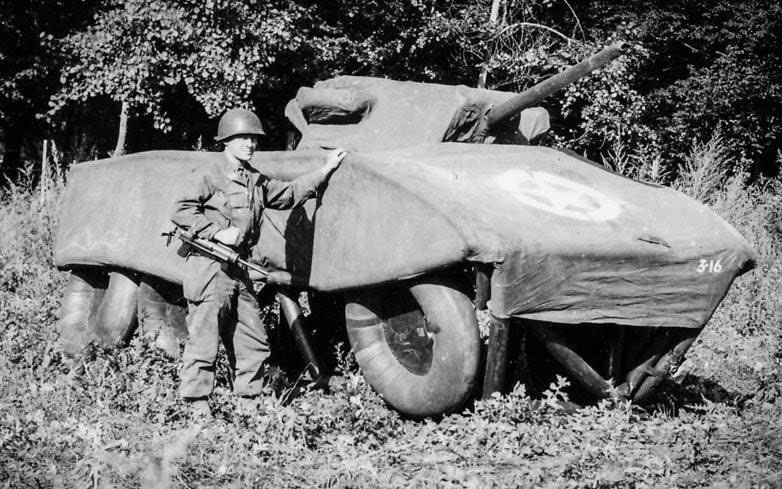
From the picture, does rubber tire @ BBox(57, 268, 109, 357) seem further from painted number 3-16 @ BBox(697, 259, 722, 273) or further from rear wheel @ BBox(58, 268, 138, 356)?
painted number 3-16 @ BBox(697, 259, 722, 273)

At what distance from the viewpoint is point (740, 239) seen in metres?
5.84

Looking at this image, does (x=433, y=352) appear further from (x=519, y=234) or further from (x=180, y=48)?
(x=180, y=48)

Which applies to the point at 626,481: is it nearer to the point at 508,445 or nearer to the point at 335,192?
the point at 508,445

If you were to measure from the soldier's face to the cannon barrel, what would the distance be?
6.15 feet

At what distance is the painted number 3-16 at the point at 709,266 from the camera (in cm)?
562

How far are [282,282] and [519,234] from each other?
1921mm

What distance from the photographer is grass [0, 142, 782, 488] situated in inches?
187

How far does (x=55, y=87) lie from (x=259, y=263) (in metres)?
11.0

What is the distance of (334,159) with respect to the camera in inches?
243

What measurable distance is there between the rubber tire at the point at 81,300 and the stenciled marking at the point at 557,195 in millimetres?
3811

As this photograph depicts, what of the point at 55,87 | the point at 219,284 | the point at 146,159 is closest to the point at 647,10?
the point at 55,87

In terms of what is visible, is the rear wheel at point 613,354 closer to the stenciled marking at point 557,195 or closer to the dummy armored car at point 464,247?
the dummy armored car at point 464,247

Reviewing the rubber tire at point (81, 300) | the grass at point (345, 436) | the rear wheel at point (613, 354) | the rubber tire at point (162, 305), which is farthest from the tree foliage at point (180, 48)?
the rear wheel at point (613, 354)

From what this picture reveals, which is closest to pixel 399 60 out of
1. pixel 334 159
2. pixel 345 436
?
pixel 334 159
